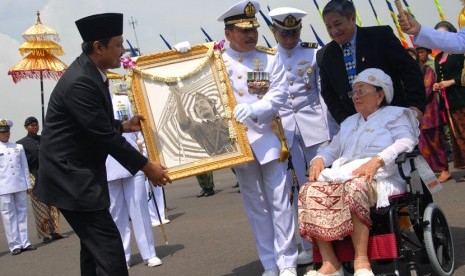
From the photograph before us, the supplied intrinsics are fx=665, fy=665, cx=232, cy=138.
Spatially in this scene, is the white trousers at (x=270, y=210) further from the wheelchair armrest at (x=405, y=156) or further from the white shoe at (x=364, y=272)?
the wheelchair armrest at (x=405, y=156)

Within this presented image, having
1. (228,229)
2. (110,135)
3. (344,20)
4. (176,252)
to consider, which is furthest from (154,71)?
(228,229)

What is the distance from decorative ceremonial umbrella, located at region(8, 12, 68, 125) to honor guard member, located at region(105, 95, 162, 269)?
178 inches

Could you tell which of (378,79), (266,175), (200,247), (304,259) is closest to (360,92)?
(378,79)

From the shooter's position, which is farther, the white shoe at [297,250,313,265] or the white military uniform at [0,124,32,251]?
the white military uniform at [0,124,32,251]

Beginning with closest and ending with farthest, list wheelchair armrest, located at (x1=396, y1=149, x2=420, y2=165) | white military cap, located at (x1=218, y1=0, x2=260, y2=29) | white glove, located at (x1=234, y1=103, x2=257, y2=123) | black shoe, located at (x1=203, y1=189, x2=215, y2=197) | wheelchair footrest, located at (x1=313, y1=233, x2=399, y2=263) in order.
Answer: wheelchair footrest, located at (x1=313, y1=233, x2=399, y2=263), wheelchair armrest, located at (x1=396, y1=149, x2=420, y2=165), white glove, located at (x1=234, y1=103, x2=257, y2=123), white military cap, located at (x1=218, y1=0, x2=260, y2=29), black shoe, located at (x1=203, y1=189, x2=215, y2=197)

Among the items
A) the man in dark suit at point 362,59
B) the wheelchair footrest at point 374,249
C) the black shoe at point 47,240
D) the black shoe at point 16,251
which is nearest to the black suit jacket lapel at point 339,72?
the man in dark suit at point 362,59

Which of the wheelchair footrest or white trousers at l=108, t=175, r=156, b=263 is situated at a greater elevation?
white trousers at l=108, t=175, r=156, b=263

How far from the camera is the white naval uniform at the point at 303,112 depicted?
20.3 ft

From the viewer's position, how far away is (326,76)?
586 centimetres

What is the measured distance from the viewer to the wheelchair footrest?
4.55m

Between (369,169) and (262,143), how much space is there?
103 centimetres

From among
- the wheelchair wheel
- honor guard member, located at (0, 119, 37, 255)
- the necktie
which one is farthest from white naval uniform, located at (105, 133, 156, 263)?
honor guard member, located at (0, 119, 37, 255)

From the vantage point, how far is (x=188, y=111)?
5.36m

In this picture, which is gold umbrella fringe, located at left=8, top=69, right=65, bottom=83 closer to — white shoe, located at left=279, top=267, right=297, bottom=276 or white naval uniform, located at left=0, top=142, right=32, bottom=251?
white naval uniform, located at left=0, top=142, right=32, bottom=251
